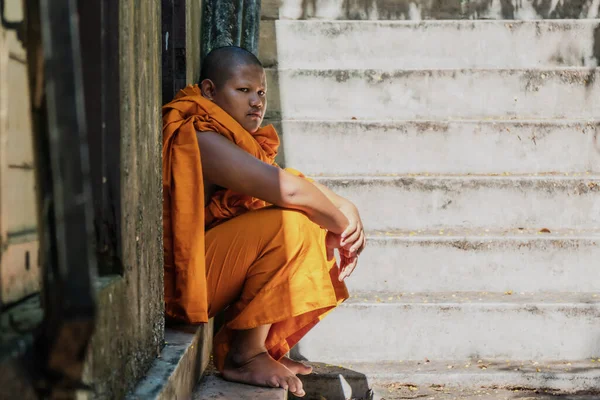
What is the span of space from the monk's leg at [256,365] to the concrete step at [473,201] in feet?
4.54

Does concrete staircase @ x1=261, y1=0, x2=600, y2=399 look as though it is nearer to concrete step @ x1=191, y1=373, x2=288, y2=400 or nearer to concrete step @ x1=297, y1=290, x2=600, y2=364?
concrete step @ x1=297, y1=290, x2=600, y2=364

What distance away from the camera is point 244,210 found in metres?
2.96

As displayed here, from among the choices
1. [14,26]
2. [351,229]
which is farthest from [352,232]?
[14,26]

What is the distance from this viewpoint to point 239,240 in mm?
2736

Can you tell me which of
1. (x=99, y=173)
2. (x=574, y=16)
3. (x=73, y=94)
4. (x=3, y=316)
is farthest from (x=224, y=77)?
(x=574, y=16)

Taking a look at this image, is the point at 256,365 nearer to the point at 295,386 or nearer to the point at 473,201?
the point at 295,386

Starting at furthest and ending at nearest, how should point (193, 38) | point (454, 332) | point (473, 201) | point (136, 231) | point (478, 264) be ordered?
1. point (473, 201)
2. point (478, 264)
3. point (193, 38)
4. point (454, 332)
5. point (136, 231)

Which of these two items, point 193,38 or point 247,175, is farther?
point 193,38

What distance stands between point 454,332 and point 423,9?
3.07m

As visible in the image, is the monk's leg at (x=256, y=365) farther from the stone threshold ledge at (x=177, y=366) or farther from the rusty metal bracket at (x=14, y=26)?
the rusty metal bracket at (x=14, y=26)

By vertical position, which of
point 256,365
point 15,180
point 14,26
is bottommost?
point 256,365

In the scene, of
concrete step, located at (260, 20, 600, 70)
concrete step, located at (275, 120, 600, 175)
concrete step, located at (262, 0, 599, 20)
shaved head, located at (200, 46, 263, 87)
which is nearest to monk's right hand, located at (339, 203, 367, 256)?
shaved head, located at (200, 46, 263, 87)

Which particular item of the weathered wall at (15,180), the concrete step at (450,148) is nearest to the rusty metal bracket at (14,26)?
the weathered wall at (15,180)

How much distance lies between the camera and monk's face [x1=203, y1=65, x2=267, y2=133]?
3014 millimetres
